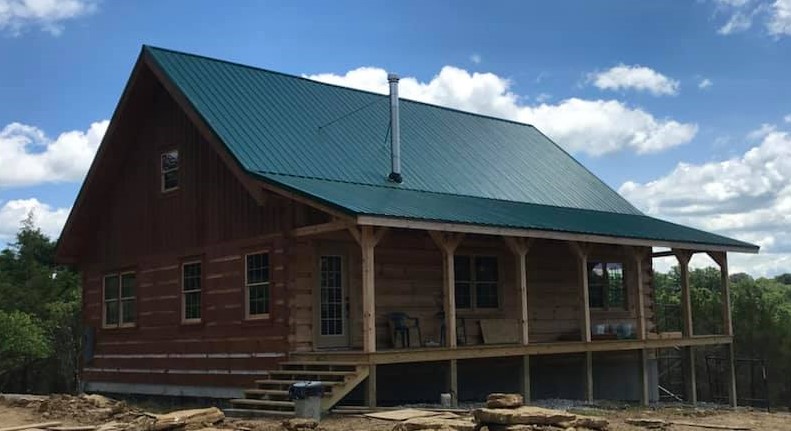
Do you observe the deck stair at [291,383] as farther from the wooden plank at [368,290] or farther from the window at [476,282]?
the window at [476,282]

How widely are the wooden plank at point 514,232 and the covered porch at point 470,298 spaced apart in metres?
0.03

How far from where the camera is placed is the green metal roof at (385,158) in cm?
1738

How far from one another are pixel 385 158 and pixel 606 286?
7.18 m

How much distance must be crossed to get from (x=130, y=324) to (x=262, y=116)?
6.39 metres

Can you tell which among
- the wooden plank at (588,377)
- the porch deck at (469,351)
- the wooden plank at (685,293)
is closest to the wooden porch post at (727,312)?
the wooden plank at (685,293)

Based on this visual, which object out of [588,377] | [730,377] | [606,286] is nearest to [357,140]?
[588,377]

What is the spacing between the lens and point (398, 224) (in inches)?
580

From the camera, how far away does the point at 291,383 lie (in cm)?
1506

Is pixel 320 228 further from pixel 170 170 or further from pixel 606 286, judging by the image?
pixel 606 286

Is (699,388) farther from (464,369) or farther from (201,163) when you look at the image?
(201,163)

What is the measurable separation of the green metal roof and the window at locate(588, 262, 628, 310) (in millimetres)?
1378

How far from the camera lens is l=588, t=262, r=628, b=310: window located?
23.2m

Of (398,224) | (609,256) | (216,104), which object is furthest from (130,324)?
(609,256)

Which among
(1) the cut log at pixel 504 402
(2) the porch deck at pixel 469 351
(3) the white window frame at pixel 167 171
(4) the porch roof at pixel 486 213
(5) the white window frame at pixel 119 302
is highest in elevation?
(3) the white window frame at pixel 167 171
